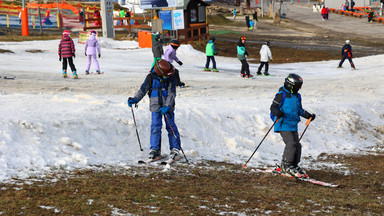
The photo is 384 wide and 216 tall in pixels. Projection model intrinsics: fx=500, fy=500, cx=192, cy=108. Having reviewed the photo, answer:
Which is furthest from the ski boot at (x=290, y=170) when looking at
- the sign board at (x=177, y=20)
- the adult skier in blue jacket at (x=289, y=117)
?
the sign board at (x=177, y=20)

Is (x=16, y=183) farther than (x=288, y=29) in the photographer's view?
No

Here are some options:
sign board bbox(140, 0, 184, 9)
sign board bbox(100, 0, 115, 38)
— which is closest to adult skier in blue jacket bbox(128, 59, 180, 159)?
sign board bbox(100, 0, 115, 38)

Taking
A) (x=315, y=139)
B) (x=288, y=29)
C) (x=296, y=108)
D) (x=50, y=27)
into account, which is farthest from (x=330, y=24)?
(x=296, y=108)

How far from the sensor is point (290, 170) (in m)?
8.30

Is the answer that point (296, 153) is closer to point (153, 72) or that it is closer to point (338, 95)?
A: point (153, 72)

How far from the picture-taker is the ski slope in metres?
8.48

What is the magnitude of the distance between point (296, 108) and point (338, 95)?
9656mm

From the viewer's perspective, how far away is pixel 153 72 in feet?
28.5

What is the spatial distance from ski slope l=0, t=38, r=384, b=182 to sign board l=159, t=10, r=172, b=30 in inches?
392

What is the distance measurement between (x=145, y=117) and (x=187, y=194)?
Result: 4104 mm

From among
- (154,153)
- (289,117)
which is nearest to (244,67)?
(154,153)

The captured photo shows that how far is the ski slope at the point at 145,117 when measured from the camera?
334 inches

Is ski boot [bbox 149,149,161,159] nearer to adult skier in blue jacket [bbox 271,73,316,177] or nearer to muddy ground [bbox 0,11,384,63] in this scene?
adult skier in blue jacket [bbox 271,73,316,177]

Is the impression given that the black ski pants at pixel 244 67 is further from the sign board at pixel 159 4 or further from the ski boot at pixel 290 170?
the sign board at pixel 159 4
